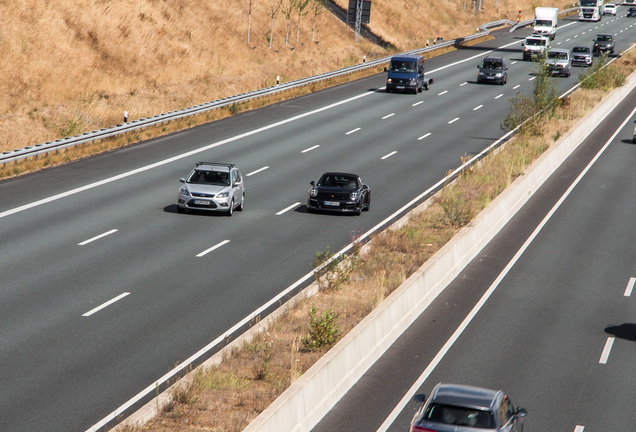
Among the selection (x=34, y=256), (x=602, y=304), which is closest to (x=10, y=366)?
(x=34, y=256)

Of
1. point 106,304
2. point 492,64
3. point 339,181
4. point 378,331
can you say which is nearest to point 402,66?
point 492,64

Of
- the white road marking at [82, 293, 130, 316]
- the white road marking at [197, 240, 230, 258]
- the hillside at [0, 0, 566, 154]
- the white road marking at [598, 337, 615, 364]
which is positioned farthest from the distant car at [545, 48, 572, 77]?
the white road marking at [82, 293, 130, 316]

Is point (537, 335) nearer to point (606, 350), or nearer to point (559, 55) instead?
point (606, 350)

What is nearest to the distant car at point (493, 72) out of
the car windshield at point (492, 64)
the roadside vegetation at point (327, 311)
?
the car windshield at point (492, 64)

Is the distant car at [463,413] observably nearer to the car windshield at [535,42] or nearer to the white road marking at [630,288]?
the white road marking at [630,288]

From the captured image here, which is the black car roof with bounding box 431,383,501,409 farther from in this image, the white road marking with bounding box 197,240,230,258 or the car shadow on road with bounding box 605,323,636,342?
the white road marking with bounding box 197,240,230,258

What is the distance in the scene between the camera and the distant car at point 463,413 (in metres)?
10.7

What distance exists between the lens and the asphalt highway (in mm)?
13891

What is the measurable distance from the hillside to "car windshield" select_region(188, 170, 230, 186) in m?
13.3

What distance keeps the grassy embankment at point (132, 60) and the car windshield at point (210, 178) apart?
7.84 meters

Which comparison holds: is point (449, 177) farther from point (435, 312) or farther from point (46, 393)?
point (46, 393)

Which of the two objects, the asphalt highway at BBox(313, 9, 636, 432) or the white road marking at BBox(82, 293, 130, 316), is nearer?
the asphalt highway at BBox(313, 9, 636, 432)

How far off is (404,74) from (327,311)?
39159 millimetres

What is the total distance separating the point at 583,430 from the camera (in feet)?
42.9
